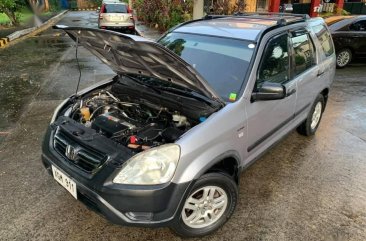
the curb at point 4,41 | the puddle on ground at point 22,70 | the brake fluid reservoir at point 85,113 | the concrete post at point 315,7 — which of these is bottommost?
the puddle on ground at point 22,70

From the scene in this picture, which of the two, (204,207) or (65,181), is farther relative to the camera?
(204,207)

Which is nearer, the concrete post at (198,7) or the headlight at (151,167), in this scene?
the headlight at (151,167)

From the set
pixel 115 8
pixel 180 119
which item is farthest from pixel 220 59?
pixel 115 8

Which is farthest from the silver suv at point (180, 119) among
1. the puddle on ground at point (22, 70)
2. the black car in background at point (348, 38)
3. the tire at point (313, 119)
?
the black car in background at point (348, 38)

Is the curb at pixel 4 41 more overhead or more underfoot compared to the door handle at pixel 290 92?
more underfoot

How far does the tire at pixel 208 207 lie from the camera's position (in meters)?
2.78

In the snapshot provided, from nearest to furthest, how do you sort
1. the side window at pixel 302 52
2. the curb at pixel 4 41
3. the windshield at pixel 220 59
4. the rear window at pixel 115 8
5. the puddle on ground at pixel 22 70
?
the windshield at pixel 220 59 → the side window at pixel 302 52 → the puddle on ground at pixel 22 70 → the curb at pixel 4 41 → the rear window at pixel 115 8

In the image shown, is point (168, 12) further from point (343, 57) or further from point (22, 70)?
point (343, 57)

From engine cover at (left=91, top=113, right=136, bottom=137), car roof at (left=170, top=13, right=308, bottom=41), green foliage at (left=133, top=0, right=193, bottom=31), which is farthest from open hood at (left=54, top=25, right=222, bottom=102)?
green foliage at (left=133, top=0, right=193, bottom=31)

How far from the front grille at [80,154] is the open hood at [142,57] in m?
0.96

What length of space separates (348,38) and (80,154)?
364 inches

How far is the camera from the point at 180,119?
3.21 metres

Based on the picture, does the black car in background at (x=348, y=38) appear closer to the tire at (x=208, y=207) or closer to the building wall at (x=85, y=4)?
the tire at (x=208, y=207)

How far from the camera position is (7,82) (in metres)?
7.98
